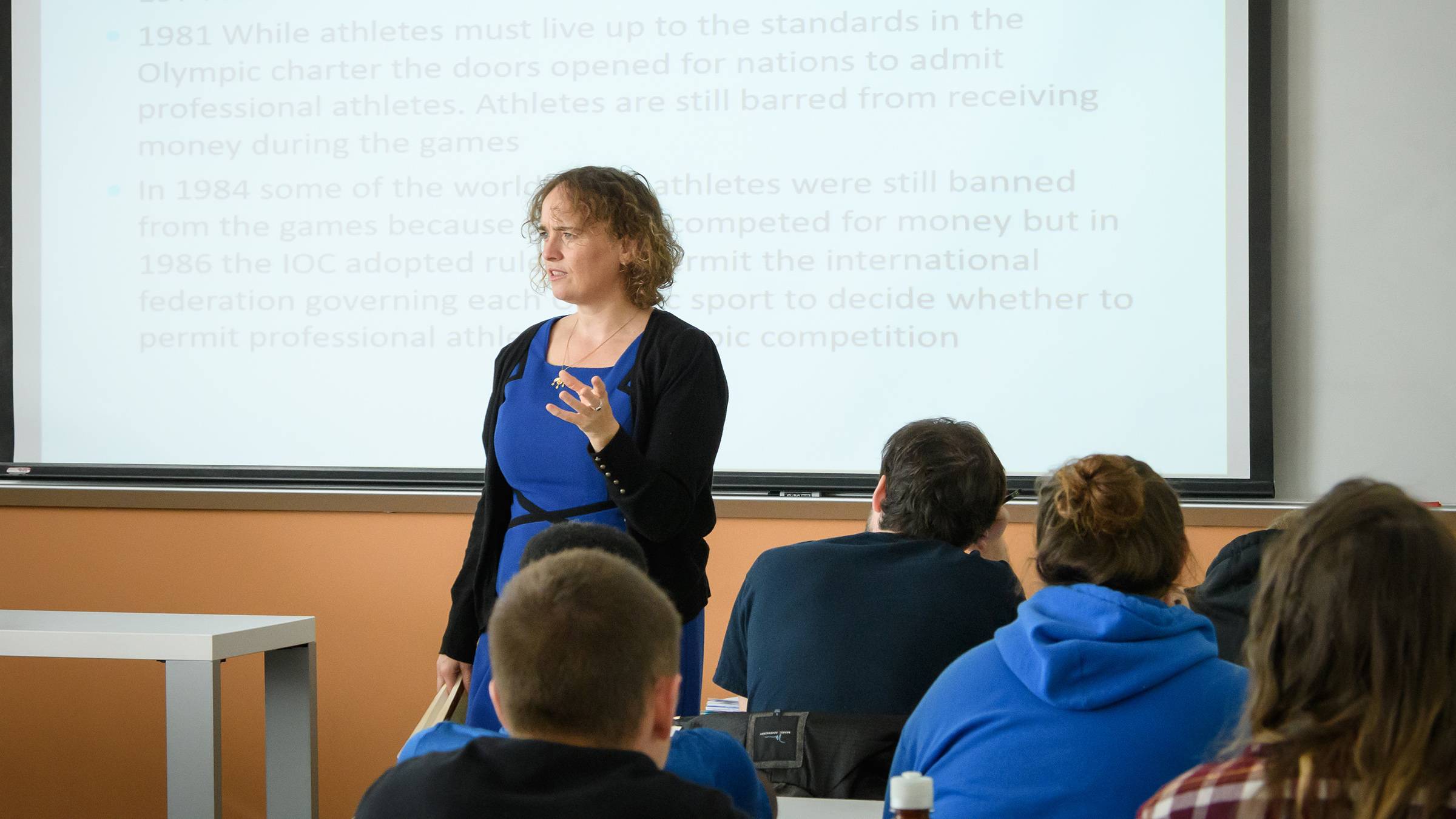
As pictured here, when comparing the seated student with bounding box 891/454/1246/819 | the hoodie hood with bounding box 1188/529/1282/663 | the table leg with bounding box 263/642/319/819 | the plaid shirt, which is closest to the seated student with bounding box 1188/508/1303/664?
the hoodie hood with bounding box 1188/529/1282/663

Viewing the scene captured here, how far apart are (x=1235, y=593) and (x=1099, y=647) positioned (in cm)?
78

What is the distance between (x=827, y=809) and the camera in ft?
4.57

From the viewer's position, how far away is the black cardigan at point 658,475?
1.82 metres

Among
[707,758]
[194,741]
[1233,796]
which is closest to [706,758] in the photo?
[707,758]

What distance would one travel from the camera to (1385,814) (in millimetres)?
822

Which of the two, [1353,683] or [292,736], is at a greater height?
[1353,683]

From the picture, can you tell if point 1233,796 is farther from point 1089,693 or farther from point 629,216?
point 629,216

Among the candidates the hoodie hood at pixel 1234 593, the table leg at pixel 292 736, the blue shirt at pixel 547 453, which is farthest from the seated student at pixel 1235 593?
the table leg at pixel 292 736

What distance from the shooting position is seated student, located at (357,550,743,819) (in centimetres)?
88

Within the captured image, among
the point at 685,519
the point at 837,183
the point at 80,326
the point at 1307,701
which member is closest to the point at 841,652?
the point at 685,519

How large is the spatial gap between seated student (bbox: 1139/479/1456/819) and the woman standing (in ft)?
3.42

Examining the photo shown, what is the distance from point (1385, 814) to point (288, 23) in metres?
3.28

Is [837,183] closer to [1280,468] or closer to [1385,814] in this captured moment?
[1280,468]

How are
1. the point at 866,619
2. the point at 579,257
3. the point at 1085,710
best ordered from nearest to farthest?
1. the point at 1085,710
2. the point at 866,619
3. the point at 579,257
